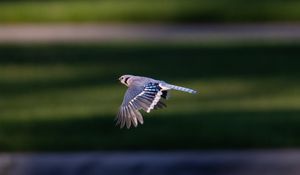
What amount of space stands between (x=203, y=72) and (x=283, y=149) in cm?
543

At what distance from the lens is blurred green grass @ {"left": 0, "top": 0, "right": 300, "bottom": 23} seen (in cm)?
2173

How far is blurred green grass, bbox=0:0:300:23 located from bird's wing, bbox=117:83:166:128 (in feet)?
54.6

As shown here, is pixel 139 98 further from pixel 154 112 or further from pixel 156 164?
pixel 154 112

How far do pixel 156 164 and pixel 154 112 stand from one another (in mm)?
2332

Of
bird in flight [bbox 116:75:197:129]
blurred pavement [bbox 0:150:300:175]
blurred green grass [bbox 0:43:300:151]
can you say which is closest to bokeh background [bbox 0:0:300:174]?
blurred green grass [bbox 0:43:300:151]

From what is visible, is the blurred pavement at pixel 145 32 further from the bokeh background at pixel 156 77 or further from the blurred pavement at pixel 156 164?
the blurred pavement at pixel 156 164

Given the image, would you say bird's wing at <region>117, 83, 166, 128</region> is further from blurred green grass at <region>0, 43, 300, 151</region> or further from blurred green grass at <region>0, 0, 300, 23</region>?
blurred green grass at <region>0, 0, 300, 23</region>

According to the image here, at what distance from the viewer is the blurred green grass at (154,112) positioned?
8969 mm

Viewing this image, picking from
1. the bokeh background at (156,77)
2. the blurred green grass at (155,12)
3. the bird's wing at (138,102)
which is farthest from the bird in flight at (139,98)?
the blurred green grass at (155,12)

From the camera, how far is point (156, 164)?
26.5ft

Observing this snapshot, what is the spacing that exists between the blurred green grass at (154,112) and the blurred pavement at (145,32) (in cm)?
100

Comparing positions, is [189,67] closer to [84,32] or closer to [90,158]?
[84,32]

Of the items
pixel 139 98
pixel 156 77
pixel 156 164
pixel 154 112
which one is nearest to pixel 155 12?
pixel 156 77

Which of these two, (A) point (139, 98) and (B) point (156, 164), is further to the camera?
(B) point (156, 164)
